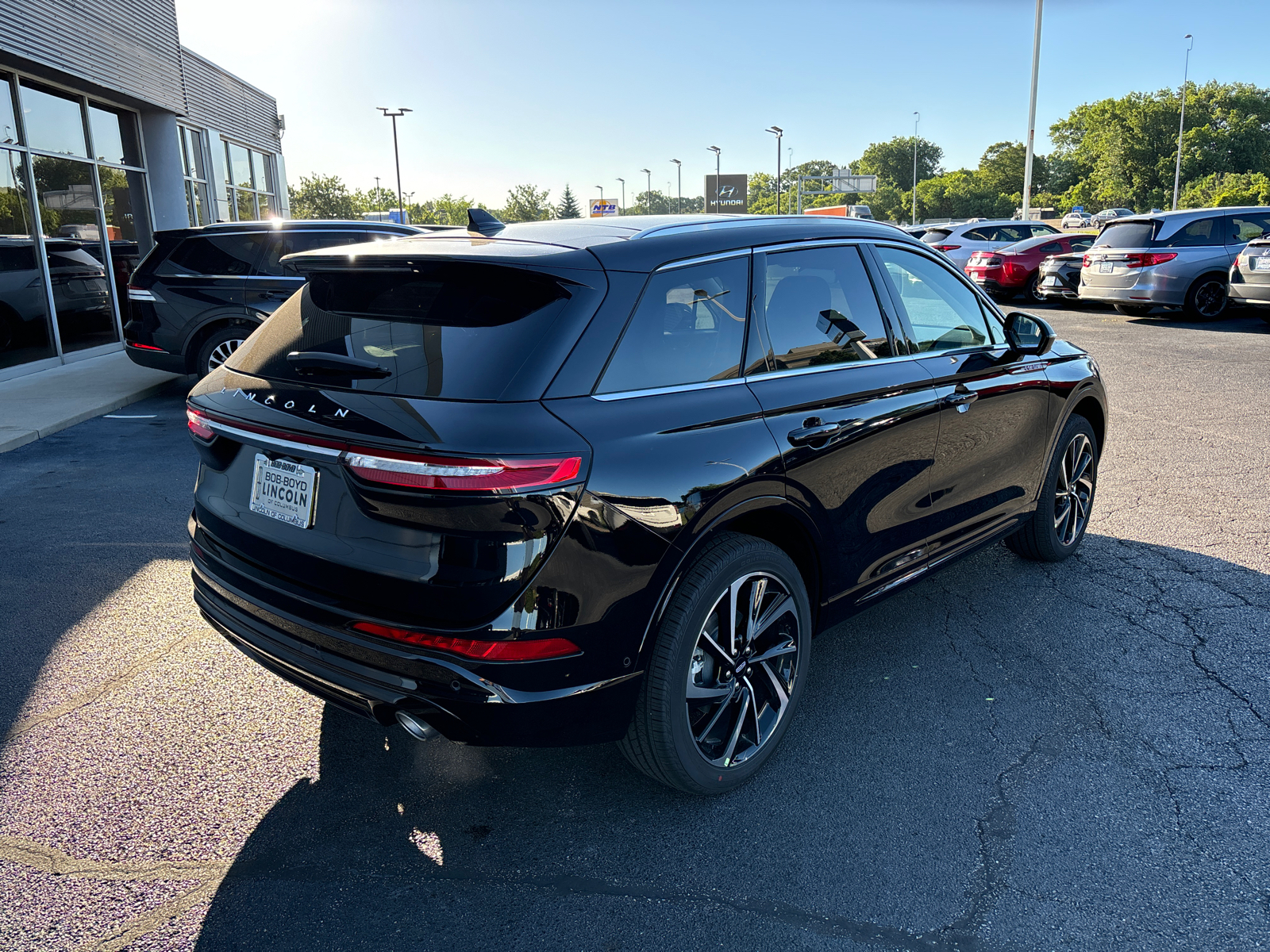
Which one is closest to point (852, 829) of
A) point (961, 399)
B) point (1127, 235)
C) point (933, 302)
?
point (961, 399)

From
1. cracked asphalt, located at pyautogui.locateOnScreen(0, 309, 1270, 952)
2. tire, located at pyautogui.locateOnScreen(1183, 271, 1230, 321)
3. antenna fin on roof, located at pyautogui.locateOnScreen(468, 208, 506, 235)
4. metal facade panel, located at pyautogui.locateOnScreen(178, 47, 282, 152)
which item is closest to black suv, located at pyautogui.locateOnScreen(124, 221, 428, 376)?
cracked asphalt, located at pyautogui.locateOnScreen(0, 309, 1270, 952)

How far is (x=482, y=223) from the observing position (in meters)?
3.26

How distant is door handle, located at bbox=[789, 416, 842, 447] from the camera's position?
288cm

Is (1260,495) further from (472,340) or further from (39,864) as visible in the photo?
(39,864)

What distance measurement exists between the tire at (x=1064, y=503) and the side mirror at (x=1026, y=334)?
526 mm

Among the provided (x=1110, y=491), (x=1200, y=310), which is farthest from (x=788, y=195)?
(x=1110, y=491)

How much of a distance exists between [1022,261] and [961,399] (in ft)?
58.4

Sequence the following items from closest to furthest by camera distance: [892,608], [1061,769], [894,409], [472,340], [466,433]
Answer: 1. [466,433]
2. [472,340]
3. [1061,769]
4. [894,409]
5. [892,608]

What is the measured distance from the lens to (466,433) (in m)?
2.23

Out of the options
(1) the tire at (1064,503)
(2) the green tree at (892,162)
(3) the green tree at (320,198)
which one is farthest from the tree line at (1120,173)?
(1) the tire at (1064,503)

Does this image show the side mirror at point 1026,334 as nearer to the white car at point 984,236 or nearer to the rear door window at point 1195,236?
the rear door window at point 1195,236

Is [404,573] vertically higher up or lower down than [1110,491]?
higher up

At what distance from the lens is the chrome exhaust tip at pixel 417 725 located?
94.1 inches

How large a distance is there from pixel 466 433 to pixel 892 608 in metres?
2.70
